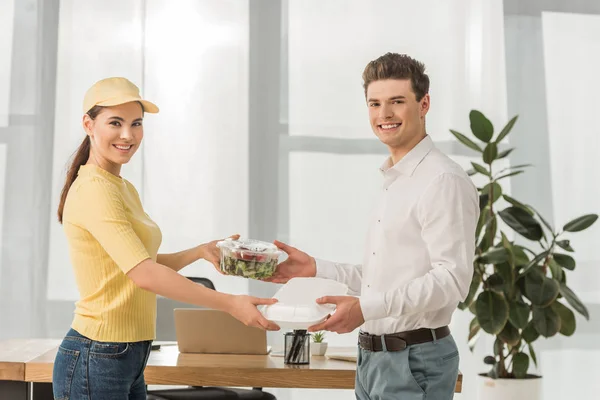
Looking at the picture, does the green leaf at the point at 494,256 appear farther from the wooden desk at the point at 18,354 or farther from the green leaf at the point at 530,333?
the wooden desk at the point at 18,354

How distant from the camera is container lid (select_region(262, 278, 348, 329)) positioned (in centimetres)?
194

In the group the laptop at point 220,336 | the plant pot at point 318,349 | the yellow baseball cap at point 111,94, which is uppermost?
the yellow baseball cap at point 111,94

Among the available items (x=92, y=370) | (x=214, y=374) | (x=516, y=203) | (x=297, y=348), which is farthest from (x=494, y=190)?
(x=92, y=370)

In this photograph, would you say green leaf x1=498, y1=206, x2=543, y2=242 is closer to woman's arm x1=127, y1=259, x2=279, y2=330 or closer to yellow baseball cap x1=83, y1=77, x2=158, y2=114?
woman's arm x1=127, y1=259, x2=279, y2=330

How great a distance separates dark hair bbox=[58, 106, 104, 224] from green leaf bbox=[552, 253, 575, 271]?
2927mm

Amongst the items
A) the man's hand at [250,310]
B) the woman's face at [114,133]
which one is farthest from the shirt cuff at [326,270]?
the woman's face at [114,133]

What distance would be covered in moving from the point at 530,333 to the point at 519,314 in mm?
169

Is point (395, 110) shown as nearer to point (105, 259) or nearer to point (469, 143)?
point (105, 259)

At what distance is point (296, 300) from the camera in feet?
6.60

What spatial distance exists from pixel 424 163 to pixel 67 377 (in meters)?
1.07

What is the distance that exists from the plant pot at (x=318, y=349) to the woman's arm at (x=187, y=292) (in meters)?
0.80

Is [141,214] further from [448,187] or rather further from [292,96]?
[292,96]

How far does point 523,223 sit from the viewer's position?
13.3 feet

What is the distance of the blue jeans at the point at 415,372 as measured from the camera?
1.87m
